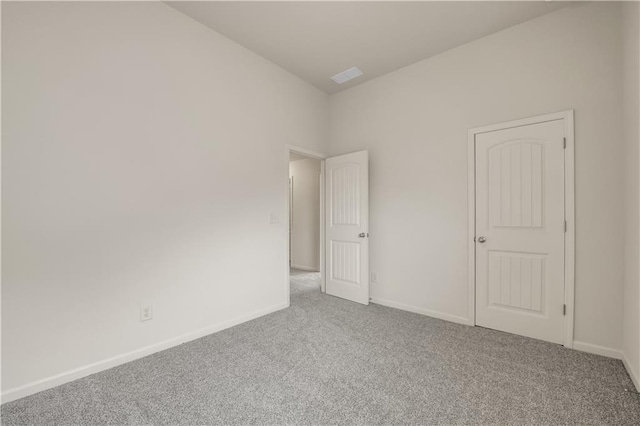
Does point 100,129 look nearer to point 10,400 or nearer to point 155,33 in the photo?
point 155,33

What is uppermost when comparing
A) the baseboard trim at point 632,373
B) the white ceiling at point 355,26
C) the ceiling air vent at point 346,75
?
the white ceiling at point 355,26

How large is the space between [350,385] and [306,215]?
422 centimetres

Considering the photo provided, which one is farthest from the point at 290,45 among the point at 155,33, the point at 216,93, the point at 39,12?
the point at 39,12

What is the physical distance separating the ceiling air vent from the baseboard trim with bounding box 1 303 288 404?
10.2 ft

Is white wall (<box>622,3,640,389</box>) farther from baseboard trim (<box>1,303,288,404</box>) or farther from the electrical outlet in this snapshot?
the electrical outlet

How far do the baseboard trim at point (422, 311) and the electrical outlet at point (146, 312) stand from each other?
2.47m

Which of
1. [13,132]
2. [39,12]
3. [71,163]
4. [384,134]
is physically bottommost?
[71,163]

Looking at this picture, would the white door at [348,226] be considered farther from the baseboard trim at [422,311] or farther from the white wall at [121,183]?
the white wall at [121,183]

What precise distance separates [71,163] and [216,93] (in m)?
1.38

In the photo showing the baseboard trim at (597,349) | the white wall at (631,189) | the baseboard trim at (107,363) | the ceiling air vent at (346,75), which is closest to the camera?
the baseboard trim at (107,363)

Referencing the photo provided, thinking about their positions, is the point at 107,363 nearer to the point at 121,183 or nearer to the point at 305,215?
the point at 121,183

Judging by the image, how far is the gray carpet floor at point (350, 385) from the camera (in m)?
1.53

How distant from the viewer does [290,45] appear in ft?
9.50

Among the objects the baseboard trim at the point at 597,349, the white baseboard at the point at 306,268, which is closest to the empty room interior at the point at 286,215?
the baseboard trim at the point at 597,349
